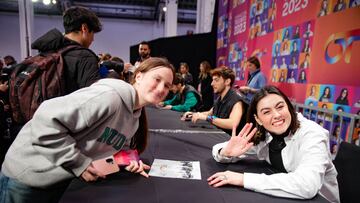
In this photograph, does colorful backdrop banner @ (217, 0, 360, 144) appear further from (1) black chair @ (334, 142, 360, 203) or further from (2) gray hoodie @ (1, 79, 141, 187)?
(2) gray hoodie @ (1, 79, 141, 187)

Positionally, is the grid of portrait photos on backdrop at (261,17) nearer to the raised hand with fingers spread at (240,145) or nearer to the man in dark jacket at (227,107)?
the man in dark jacket at (227,107)

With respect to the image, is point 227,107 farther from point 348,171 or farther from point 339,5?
point 339,5

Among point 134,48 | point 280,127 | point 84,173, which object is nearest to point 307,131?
point 280,127

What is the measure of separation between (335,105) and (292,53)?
1.00 meters

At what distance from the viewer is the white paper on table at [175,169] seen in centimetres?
114

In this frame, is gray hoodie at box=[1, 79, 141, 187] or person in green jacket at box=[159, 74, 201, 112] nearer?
gray hoodie at box=[1, 79, 141, 187]

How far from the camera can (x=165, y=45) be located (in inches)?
329

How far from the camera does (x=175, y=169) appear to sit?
121cm

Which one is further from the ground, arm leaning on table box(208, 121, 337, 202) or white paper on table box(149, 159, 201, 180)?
arm leaning on table box(208, 121, 337, 202)

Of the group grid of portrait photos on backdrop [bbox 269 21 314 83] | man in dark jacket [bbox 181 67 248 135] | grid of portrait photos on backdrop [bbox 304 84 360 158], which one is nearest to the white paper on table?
man in dark jacket [bbox 181 67 248 135]

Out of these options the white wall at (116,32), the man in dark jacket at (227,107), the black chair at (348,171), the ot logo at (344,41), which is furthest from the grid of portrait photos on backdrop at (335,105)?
the white wall at (116,32)

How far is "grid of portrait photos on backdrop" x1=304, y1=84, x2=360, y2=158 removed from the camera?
8.03 feet

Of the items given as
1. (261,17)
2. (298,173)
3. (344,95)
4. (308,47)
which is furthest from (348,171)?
(261,17)

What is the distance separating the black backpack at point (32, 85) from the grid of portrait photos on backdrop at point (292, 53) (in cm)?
283
